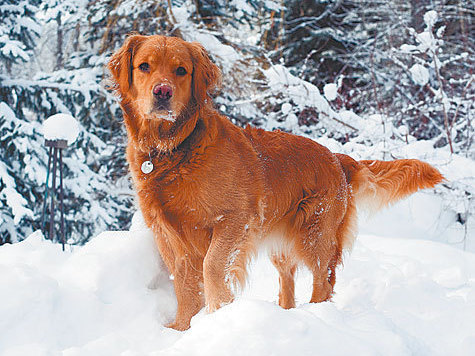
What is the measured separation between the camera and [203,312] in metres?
2.45

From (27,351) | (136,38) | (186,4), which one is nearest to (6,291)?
(27,351)

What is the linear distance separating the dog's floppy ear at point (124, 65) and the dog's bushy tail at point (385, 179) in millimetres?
1705

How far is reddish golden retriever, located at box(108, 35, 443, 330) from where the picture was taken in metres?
2.38

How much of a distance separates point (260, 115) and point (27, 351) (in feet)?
22.3

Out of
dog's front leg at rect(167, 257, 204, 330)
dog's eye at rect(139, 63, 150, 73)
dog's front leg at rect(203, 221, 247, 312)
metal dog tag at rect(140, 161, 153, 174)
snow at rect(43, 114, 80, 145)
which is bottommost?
dog's front leg at rect(167, 257, 204, 330)

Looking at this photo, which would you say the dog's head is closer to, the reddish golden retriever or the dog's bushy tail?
the reddish golden retriever

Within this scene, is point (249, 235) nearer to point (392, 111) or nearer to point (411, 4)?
point (392, 111)

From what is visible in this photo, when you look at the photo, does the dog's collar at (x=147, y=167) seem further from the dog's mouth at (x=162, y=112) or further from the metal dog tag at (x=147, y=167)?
the dog's mouth at (x=162, y=112)

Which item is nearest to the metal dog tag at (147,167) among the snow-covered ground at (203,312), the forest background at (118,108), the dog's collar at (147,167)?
the dog's collar at (147,167)

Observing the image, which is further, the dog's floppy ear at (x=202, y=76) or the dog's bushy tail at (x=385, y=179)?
the dog's bushy tail at (x=385, y=179)

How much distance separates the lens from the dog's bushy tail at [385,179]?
319 centimetres

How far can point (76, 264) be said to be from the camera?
262 cm

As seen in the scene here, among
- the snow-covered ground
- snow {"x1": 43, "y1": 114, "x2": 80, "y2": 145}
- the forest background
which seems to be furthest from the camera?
the forest background

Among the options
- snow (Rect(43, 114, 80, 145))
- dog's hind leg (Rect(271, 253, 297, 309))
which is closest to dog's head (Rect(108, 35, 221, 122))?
snow (Rect(43, 114, 80, 145))
